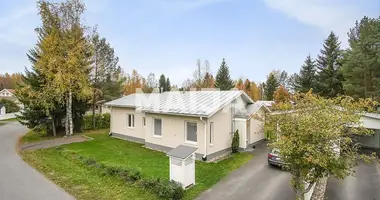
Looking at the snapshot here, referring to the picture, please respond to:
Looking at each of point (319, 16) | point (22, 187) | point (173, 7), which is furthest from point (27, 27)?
point (319, 16)

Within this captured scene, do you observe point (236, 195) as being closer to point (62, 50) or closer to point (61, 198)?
point (61, 198)

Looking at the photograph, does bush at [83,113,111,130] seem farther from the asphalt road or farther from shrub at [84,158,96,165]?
the asphalt road

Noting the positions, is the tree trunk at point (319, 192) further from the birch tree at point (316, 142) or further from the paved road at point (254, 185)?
the birch tree at point (316, 142)

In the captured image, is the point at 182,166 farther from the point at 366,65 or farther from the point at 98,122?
the point at 366,65

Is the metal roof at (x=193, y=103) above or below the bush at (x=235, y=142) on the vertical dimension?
above

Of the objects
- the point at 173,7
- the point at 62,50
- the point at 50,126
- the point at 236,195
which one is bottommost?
the point at 236,195

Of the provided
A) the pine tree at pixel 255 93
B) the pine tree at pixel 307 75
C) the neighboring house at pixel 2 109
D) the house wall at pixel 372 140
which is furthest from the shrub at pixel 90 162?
Result: the pine tree at pixel 255 93

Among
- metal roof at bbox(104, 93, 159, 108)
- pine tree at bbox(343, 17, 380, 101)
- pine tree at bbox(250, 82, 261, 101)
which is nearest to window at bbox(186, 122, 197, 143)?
metal roof at bbox(104, 93, 159, 108)
